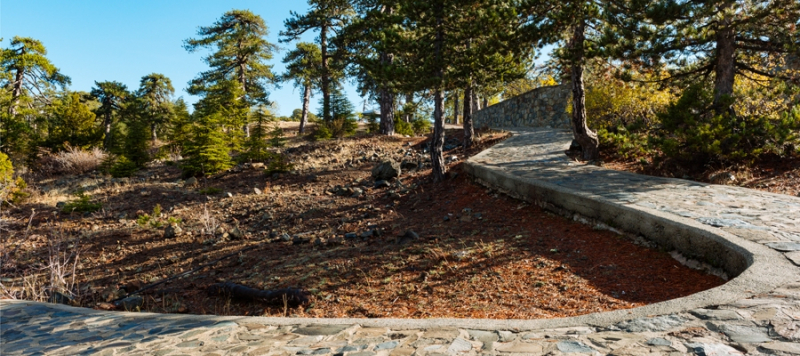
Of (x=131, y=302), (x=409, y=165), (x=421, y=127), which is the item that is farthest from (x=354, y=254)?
(x=421, y=127)

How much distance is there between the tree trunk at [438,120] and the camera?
9.95 metres

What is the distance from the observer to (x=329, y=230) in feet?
26.2

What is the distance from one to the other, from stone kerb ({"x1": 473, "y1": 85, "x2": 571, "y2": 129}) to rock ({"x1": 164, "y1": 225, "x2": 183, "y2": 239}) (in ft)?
52.3

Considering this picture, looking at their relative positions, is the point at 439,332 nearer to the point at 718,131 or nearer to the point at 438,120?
the point at 718,131

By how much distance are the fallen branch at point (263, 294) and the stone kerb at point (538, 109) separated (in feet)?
55.6

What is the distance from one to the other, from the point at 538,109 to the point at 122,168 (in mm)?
18564

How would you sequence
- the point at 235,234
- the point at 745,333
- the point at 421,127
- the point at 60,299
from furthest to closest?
the point at 421,127 → the point at 235,234 → the point at 60,299 → the point at 745,333

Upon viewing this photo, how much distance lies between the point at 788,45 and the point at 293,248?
9375mm

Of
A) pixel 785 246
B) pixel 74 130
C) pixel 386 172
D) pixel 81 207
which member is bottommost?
pixel 81 207

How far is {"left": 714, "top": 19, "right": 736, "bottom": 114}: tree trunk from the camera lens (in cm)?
893

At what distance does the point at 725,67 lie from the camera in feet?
30.3

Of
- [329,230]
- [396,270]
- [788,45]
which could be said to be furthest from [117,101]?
[788,45]

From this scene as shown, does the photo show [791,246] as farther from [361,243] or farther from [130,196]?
[130,196]

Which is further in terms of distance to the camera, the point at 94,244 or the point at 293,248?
the point at 94,244
